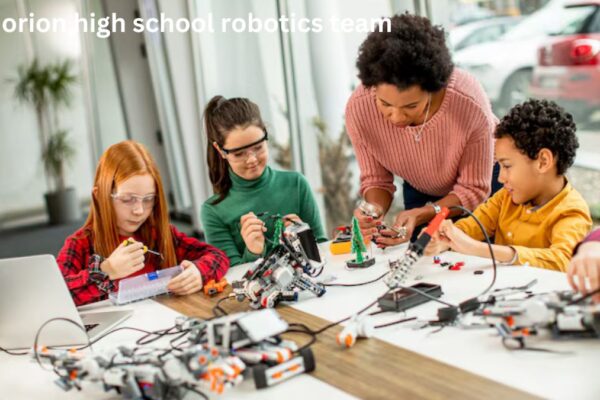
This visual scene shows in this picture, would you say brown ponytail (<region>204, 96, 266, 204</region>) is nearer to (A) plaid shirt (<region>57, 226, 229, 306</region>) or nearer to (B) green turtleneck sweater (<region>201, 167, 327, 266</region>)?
(B) green turtleneck sweater (<region>201, 167, 327, 266</region>)

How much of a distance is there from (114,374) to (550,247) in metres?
1.31

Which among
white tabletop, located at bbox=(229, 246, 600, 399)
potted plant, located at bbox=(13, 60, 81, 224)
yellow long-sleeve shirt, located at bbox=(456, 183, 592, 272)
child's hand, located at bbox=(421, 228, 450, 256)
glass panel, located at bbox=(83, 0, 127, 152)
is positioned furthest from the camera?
glass panel, located at bbox=(83, 0, 127, 152)

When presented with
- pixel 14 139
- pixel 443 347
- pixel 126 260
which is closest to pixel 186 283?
pixel 126 260

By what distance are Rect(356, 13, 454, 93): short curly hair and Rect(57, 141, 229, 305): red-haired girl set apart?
2.44ft

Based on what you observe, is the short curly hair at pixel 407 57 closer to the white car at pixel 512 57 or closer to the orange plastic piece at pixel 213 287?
the orange plastic piece at pixel 213 287

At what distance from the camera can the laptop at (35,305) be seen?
5.15ft

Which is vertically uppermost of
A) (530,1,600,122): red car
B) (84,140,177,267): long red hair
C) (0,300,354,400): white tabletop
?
(530,1,600,122): red car

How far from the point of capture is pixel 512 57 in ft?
12.4

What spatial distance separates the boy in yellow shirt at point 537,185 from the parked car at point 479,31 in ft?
5.93

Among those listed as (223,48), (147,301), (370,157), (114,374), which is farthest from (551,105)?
(223,48)

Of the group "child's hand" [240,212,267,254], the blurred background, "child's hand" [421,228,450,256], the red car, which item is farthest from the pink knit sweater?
the red car

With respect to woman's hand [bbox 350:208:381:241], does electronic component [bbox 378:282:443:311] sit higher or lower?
lower

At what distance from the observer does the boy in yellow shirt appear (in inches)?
76.4

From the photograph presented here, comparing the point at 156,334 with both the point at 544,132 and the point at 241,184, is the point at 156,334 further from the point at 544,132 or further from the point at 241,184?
the point at 544,132
